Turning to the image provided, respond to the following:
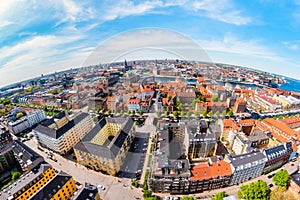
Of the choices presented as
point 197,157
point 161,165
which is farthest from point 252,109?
point 161,165

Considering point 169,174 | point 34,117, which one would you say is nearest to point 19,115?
point 34,117

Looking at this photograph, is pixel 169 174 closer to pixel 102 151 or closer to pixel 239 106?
pixel 102 151

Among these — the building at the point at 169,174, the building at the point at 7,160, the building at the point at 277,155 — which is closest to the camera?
the building at the point at 169,174

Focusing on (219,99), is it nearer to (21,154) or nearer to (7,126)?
(21,154)

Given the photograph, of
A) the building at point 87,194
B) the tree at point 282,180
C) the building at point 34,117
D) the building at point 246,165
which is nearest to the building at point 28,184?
the building at point 87,194

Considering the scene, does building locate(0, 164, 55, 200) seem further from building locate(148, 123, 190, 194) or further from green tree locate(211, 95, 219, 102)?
green tree locate(211, 95, 219, 102)

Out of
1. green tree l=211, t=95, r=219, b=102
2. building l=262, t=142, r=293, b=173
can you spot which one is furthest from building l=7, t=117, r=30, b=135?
green tree l=211, t=95, r=219, b=102

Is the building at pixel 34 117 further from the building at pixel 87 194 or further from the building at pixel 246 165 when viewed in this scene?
the building at pixel 246 165
